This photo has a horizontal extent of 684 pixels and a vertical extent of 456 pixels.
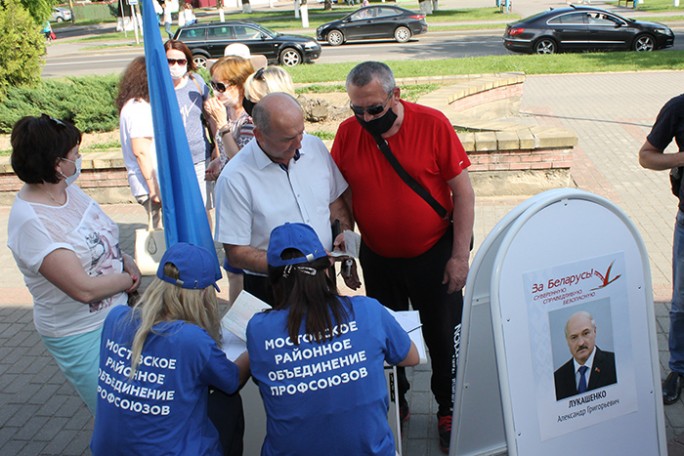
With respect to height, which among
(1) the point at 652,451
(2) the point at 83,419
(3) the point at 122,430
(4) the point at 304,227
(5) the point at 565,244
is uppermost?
(4) the point at 304,227

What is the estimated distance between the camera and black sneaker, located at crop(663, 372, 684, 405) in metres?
3.99

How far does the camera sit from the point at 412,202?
3.48m

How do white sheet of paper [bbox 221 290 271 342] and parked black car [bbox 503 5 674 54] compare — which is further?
parked black car [bbox 503 5 674 54]

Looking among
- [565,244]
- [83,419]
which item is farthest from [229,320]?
[83,419]

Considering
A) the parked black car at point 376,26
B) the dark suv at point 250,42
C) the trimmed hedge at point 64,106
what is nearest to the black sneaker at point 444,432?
the trimmed hedge at point 64,106

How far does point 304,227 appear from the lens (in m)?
2.62

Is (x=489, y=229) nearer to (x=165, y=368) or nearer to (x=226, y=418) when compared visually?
(x=226, y=418)

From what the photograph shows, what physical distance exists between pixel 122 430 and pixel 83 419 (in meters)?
2.02

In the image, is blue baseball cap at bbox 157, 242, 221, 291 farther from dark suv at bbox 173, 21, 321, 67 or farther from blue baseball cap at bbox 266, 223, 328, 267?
dark suv at bbox 173, 21, 321, 67

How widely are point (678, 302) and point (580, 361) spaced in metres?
1.40

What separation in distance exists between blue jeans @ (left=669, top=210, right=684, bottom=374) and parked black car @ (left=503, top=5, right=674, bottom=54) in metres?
16.5

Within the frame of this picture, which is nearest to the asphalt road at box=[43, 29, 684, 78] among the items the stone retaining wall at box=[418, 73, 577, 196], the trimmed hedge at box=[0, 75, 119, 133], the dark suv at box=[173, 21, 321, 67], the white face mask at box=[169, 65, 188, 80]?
the dark suv at box=[173, 21, 321, 67]

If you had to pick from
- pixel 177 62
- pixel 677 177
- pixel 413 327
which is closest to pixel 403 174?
pixel 413 327

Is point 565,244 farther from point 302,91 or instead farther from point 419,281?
point 302,91
